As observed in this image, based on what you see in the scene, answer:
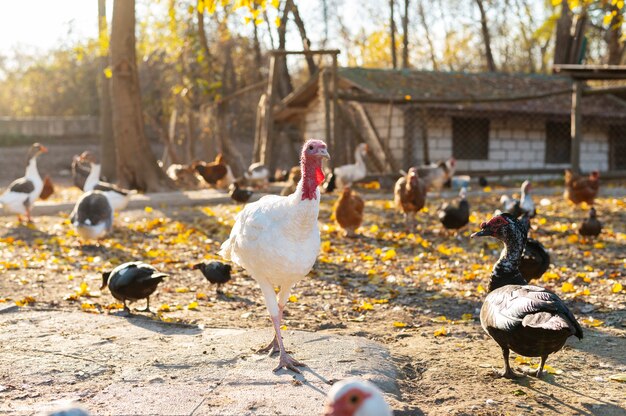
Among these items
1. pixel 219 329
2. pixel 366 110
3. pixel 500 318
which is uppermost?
pixel 366 110

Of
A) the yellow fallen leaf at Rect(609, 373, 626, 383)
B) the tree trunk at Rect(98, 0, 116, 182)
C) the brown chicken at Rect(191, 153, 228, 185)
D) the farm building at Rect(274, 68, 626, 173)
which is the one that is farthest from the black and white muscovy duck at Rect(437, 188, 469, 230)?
the tree trunk at Rect(98, 0, 116, 182)

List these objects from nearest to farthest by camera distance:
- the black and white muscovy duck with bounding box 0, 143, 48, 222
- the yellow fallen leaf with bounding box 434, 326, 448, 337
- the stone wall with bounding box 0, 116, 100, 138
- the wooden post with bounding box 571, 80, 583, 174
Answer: the yellow fallen leaf with bounding box 434, 326, 448, 337
the black and white muscovy duck with bounding box 0, 143, 48, 222
the wooden post with bounding box 571, 80, 583, 174
the stone wall with bounding box 0, 116, 100, 138

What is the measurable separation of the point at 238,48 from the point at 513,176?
11.9 m

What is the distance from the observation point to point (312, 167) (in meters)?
5.26

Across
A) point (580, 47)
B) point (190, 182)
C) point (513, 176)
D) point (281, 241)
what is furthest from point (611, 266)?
point (580, 47)

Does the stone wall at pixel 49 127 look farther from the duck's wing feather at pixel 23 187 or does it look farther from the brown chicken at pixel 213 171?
the duck's wing feather at pixel 23 187

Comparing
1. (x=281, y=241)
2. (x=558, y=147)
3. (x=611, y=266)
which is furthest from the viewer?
(x=558, y=147)

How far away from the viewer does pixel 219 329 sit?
21.0 ft

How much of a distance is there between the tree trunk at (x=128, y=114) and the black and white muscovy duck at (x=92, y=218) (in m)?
6.36

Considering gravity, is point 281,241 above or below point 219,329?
above

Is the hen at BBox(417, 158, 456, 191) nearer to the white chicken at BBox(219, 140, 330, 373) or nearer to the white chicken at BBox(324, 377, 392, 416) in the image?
the white chicken at BBox(219, 140, 330, 373)

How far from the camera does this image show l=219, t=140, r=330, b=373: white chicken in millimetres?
5215

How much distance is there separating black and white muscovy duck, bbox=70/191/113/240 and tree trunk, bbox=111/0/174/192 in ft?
20.9

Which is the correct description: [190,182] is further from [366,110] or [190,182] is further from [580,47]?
[580,47]
